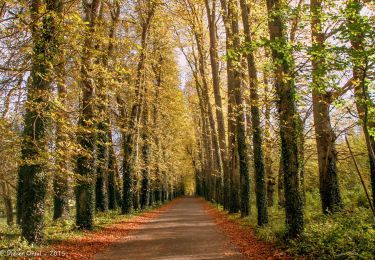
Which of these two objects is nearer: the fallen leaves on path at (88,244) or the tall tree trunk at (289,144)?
the fallen leaves on path at (88,244)

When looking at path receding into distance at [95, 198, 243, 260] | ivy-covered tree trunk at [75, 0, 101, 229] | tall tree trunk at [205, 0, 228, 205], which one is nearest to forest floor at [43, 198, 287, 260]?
path receding into distance at [95, 198, 243, 260]

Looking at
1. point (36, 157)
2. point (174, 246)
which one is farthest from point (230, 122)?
point (36, 157)

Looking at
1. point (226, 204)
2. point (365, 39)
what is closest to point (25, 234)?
point (365, 39)

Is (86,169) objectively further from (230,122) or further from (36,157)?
(230,122)

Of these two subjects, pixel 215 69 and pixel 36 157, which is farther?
pixel 215 69

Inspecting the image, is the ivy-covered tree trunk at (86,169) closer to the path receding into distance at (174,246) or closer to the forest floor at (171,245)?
the forest floor at (171,245)

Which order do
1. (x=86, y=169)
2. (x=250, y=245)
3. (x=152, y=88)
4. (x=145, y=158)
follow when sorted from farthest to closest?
(x=145, y=158), (x=152, y=88), (x=86, y=169), (x=250, y=245)

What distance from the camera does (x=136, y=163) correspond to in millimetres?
23172

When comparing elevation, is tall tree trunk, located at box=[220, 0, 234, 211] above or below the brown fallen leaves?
above

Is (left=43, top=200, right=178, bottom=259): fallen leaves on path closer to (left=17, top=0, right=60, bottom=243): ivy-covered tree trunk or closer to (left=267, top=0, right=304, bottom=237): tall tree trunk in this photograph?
(left=17, top=0, right=60, bottom=243): ivy-covered tree trunk

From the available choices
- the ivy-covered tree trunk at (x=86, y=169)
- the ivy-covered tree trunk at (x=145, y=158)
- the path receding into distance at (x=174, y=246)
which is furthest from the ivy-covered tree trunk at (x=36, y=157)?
the ivy-covered tree trunk at (x=145, y=158)

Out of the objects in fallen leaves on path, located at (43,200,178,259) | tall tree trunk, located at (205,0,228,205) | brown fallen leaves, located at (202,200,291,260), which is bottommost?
brown fallen leaves, located at (202,200,291,260)

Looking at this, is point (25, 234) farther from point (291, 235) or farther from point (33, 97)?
point (291, 235)

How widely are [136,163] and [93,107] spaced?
9.86 m
